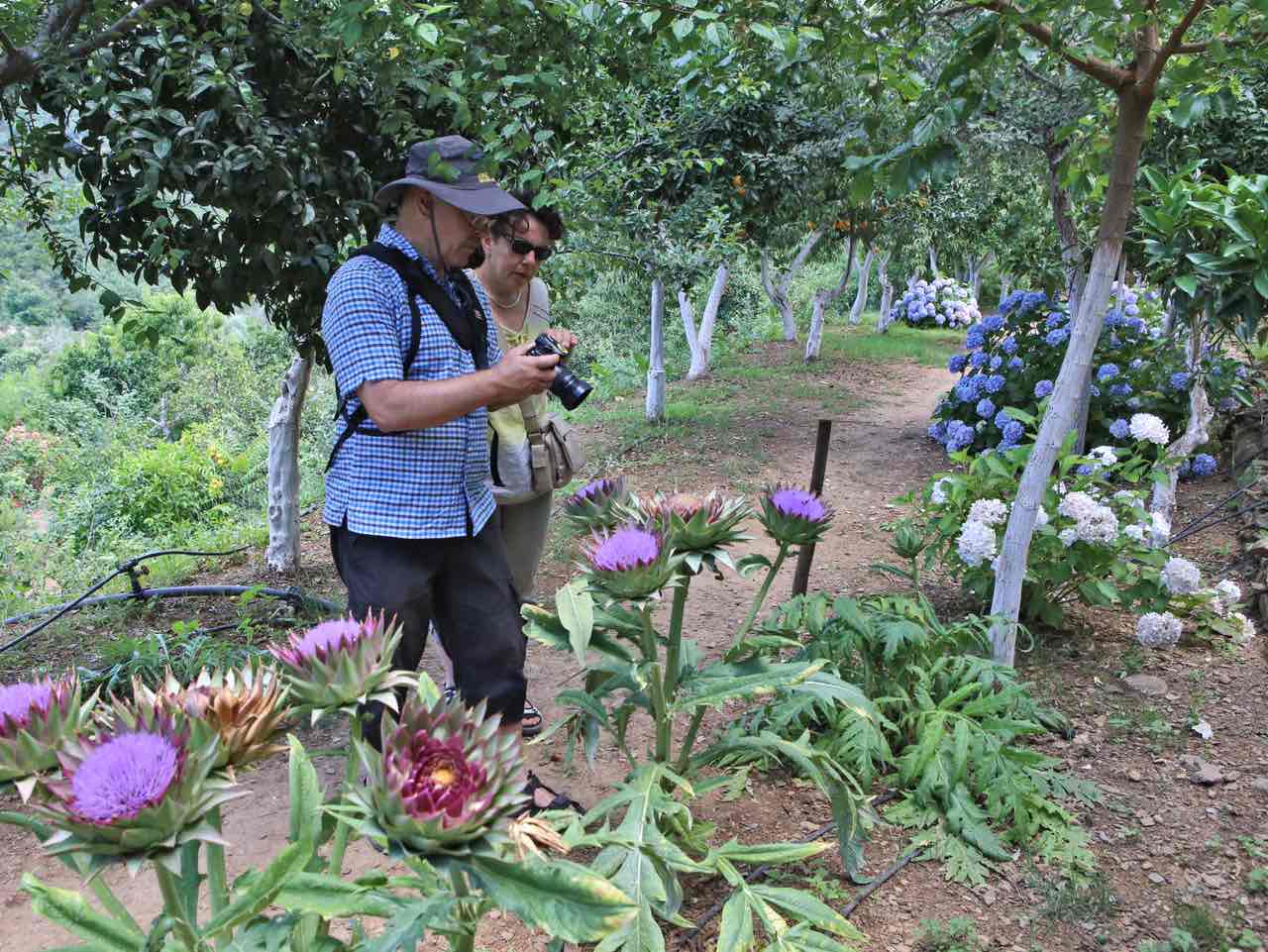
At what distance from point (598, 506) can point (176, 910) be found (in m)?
1.27

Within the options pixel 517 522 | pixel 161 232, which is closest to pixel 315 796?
pixel 517 522

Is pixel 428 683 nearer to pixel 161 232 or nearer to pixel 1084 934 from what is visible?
pixel 1084 934

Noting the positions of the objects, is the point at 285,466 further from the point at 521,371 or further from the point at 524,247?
the point at 521,371

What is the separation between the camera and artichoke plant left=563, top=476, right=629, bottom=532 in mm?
2213

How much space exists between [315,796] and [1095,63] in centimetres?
298

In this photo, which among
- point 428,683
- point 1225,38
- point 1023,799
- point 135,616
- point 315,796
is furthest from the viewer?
point 135,616

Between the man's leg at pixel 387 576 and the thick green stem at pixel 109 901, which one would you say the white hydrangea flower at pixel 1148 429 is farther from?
the thick green stem at pixel 109 901

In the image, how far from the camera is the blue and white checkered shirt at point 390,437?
2.25 metres

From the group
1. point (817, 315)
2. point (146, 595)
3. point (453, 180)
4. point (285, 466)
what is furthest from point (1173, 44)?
point (817, 315)

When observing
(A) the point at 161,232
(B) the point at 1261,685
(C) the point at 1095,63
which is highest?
(C) the point at 1095,63

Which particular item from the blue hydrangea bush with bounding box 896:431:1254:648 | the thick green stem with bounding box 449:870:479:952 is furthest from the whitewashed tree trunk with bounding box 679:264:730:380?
the thick green stem with bounding box 449:870:479:952

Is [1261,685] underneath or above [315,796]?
underneath

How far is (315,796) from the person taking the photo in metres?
1.38

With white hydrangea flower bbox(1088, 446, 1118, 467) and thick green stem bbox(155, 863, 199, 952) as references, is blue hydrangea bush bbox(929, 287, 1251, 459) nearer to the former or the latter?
white hydrangea flower bbox(1088, 446, 1118, 467)
